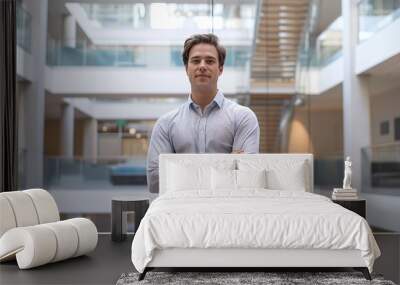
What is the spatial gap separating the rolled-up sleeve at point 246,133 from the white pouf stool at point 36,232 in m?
1.36

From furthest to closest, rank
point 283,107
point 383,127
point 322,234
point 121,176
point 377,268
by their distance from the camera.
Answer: point 383,127
point 283,107
point 121,176
point 377,268
point 322,234

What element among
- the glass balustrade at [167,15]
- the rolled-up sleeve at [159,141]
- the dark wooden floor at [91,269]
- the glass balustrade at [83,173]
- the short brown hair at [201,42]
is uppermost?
the glass balustrade at [167,15]

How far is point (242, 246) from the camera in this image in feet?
9.79

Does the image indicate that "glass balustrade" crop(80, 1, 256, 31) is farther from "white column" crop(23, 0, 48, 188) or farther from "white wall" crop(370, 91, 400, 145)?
"white wall" crop(370, 91, 400, 145)

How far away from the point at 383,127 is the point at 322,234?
5.73 meters

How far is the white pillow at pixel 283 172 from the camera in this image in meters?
4.25

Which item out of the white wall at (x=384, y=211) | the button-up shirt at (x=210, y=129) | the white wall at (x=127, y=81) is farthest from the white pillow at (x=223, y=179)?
the white wall at (x=384, y=211)

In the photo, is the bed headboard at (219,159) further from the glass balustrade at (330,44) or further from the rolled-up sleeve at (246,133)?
the glass balustrade at (330,44)

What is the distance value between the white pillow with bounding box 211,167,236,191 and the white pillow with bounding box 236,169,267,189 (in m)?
0.05

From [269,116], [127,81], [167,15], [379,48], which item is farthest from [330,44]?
[127,81]

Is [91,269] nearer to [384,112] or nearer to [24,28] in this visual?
[24,28]

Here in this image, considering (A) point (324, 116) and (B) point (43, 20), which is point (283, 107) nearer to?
(A) point (324, 116)

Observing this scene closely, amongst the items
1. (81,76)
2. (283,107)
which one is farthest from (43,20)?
(283,107)

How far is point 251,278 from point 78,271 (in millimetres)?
1217
